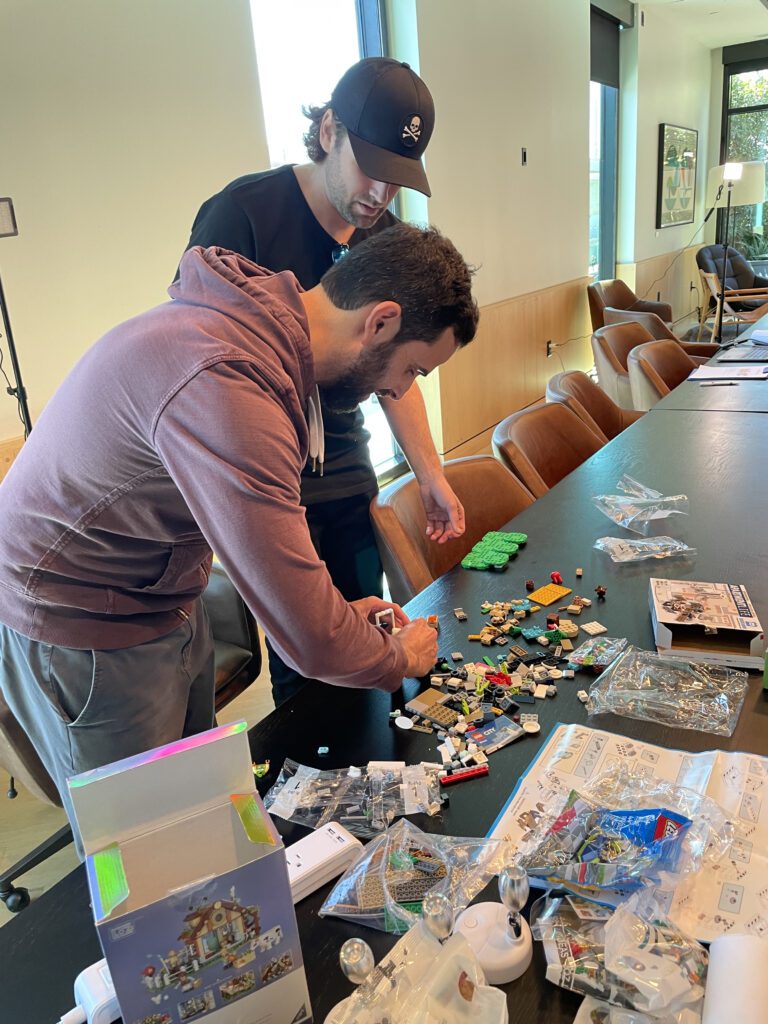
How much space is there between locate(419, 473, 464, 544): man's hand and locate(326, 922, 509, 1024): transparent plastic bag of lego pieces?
3.34 ft

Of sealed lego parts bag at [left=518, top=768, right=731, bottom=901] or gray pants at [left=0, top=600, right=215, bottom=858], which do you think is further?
gray pants at [left=0, top=600, right=215, bottom=858]

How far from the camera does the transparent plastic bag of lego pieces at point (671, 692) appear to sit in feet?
3.31

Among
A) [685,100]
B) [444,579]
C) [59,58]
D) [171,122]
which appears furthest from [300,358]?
[685,100]

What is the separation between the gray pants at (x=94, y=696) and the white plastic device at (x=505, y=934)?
588 millimetres

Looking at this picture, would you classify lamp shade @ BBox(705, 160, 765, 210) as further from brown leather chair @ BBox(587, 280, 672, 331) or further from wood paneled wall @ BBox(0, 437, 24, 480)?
wood paneled wall @ BBox(0, 437, 24, 480)

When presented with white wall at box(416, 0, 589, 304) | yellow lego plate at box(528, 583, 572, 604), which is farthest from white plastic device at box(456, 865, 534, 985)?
white wall at box(416, 0, 589, 304)

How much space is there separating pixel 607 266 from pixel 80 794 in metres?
7.51

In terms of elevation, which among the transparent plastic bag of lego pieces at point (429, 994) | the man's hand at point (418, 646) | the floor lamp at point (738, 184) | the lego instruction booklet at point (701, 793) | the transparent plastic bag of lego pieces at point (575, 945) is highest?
the floor lamp at point (738, 184)

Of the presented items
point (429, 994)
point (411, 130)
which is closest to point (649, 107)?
point (411, 130)

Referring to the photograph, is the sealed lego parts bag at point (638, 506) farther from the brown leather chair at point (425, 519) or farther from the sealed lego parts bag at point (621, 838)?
the sealed lego parts bag at point (621, 838)

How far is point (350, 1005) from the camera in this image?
601 mm

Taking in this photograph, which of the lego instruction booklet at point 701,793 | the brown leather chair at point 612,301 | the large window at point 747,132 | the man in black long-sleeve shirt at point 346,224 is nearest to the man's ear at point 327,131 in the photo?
the man in black long-sleeve shirt at point 346,224

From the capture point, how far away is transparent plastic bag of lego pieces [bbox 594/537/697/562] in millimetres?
1490

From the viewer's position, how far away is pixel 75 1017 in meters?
0.66
